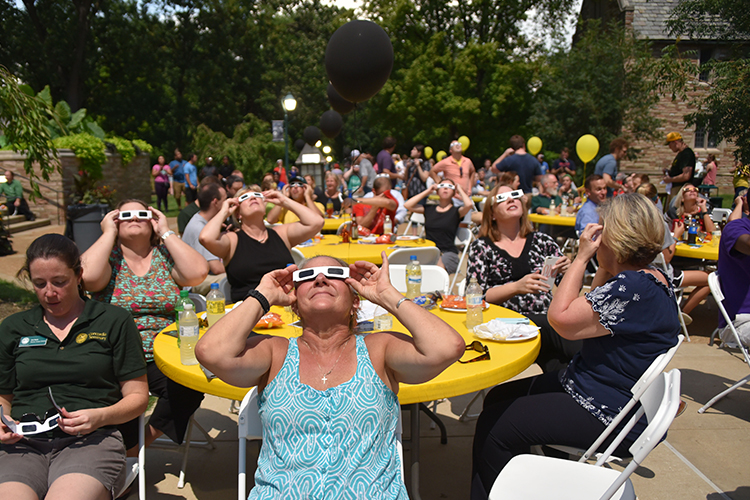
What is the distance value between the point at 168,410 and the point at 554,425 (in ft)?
6.31

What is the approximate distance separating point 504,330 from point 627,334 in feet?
2.02

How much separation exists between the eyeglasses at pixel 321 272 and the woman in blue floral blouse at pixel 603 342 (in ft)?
3.24

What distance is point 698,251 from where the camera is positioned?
17.7ft

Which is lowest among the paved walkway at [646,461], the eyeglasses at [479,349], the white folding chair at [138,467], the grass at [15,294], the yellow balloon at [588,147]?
the paved walkway at [646,461]

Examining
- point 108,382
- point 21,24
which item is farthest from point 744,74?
point 21,24

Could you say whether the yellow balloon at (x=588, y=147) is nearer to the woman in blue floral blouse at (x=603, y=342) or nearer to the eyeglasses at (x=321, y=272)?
the woman in blue floral blouse at (x=603, y=342)

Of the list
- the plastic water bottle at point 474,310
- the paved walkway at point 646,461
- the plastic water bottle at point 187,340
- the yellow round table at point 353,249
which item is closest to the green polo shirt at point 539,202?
the yellow round table at point 353,249

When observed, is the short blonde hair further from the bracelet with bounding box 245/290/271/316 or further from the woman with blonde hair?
the bracelet with bounding box 245/290/271/316

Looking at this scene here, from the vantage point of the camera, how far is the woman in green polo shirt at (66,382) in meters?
2.06

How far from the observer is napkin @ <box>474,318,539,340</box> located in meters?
2.59

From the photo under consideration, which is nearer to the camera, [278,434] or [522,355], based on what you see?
[278,434]

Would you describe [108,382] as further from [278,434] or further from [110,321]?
[278,434]

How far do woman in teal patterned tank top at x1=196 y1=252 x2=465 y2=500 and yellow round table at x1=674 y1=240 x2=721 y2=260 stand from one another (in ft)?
15.0

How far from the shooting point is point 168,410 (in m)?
2.80
